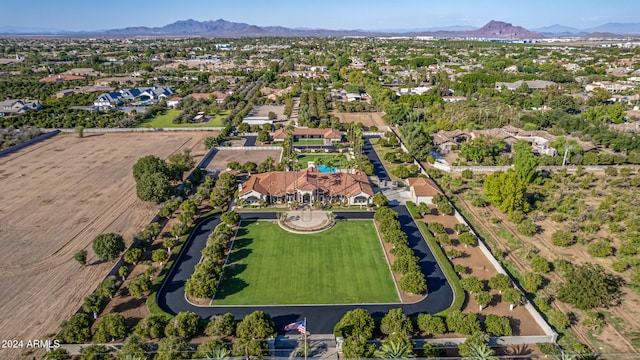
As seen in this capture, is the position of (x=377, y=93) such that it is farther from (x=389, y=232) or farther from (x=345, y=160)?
(x=389, y=232)

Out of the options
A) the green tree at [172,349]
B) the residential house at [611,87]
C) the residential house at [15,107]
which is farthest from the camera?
the residential house at [611,87]

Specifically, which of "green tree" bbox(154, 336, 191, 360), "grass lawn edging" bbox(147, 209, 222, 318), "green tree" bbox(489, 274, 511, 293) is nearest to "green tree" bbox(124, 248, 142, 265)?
"grass lawn edging" bbox(147, 209, 222, 318)

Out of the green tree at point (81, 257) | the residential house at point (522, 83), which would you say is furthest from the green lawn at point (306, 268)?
the residential house at point (522, 83)

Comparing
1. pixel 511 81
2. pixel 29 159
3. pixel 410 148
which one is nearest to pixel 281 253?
pixel 410 148

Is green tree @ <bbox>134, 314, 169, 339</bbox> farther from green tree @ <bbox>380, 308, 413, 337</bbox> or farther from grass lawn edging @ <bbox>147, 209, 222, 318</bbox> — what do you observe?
green tree @ <bbox>380, 308, 413, 337</bbox>

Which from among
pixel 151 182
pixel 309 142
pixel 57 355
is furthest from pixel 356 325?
pixel 309 142

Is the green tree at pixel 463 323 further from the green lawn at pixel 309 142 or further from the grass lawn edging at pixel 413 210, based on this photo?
the green lawn at pixel 309 142
